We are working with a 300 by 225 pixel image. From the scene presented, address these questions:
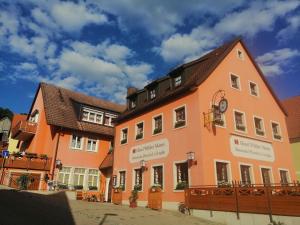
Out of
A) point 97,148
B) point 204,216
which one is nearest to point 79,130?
point 97,148

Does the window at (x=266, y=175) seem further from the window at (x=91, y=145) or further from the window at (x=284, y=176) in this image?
the window at (x=91, y=145)

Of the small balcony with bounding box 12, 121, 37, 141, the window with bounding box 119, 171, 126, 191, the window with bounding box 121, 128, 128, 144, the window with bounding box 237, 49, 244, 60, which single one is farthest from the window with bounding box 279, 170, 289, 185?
the small balcony with bounding box 12, 121, 37, 141

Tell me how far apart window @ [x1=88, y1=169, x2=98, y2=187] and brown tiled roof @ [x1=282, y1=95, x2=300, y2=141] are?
749 inches

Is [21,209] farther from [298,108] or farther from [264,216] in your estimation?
[298,108]

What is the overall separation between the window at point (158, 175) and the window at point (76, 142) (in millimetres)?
10202

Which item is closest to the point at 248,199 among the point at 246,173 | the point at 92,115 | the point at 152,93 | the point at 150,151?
the point at 246,173

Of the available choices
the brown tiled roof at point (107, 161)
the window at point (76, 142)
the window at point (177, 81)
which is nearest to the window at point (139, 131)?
the window at point (177, 81)

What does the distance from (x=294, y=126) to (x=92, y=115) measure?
66.1 ft

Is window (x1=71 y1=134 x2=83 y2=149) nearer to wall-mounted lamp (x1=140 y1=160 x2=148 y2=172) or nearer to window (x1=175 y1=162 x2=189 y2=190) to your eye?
wall-mounted lamp (x1=140 y1=160 x2=148 y2=172)

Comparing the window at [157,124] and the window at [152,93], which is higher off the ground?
the window at [152,93]

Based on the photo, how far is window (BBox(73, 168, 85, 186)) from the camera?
27003 millimetres

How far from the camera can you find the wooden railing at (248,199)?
12464 millimetres

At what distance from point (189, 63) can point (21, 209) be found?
Answer: 14.8 metres

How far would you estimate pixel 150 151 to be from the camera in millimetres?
21516
